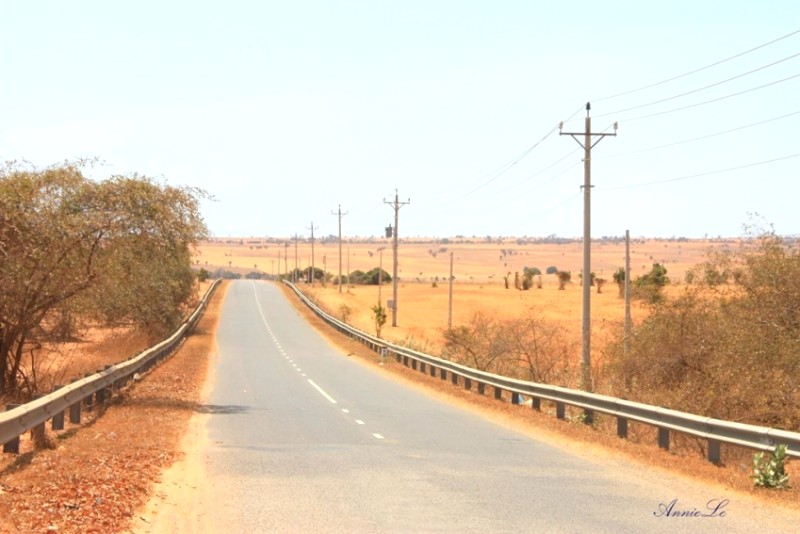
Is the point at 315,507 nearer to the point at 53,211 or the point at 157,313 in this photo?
the point at 53,211

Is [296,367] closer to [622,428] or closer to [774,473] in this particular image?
[622,428]

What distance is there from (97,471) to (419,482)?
3879mm

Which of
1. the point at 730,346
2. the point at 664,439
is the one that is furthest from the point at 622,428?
the point at 730,346

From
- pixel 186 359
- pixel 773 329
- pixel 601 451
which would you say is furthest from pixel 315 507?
pixel 186 359

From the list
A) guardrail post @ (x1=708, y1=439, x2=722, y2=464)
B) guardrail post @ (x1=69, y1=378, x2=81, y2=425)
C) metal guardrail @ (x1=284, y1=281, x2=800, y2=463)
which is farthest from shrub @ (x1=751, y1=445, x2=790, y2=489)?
guardrail post @ (x1=69, y1=378, x2=81, y2=425)

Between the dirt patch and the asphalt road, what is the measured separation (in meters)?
0.76

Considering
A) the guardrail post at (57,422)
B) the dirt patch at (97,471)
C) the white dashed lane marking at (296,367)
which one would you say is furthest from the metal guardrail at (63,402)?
the white dashed lane marking at (296,367)

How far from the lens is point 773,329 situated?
20172 millimetres

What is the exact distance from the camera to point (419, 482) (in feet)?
38.8

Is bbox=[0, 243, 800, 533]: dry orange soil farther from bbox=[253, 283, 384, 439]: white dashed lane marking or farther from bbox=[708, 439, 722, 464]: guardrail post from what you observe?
bbox=[253, 283, 384, 439]: white dashed lane marking

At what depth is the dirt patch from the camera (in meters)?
8.96

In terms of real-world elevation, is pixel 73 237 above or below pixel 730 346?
above

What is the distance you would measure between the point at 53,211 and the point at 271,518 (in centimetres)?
1396
